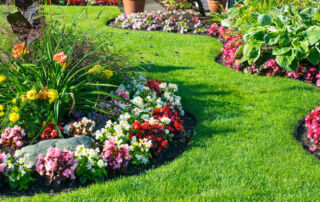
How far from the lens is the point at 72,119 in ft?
13.4

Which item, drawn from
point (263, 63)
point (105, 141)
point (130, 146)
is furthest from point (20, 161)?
point (263, 63)

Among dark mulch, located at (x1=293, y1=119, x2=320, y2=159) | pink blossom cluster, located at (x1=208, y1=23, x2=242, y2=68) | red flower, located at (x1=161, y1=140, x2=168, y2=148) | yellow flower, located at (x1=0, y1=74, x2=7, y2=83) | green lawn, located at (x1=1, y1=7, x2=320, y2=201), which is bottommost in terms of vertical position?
dark mulch, located at (x1=293, y1=119, x2=320, y2=159)

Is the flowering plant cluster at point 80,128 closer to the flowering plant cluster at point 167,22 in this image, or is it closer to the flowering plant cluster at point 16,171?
the flowering plant cluster at point 16,171

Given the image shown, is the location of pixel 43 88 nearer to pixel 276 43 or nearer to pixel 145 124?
pixel 145 124

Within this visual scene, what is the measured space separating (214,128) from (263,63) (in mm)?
2520

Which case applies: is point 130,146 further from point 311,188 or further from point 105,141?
point 311,188

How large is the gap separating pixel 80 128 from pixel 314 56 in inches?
158

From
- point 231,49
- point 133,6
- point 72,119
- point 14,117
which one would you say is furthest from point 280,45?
point 133,6

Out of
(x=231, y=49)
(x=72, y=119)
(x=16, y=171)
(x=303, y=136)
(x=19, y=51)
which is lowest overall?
(x=303, y=136)

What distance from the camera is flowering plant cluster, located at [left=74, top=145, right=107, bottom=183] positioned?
10.6 ft

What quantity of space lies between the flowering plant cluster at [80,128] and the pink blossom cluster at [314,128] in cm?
254

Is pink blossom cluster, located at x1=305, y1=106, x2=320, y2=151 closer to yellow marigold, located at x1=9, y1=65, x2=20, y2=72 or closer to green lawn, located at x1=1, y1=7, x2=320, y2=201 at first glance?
green lawn, located at x1=1, y1=7, x2=320, y2=201

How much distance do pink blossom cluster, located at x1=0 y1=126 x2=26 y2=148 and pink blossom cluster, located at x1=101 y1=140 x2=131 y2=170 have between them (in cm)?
93

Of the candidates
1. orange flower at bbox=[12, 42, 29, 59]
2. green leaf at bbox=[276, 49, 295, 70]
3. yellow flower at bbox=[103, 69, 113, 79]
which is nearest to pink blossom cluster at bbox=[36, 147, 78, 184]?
yellow flower at bbox=[103, 69, 113, 79]
